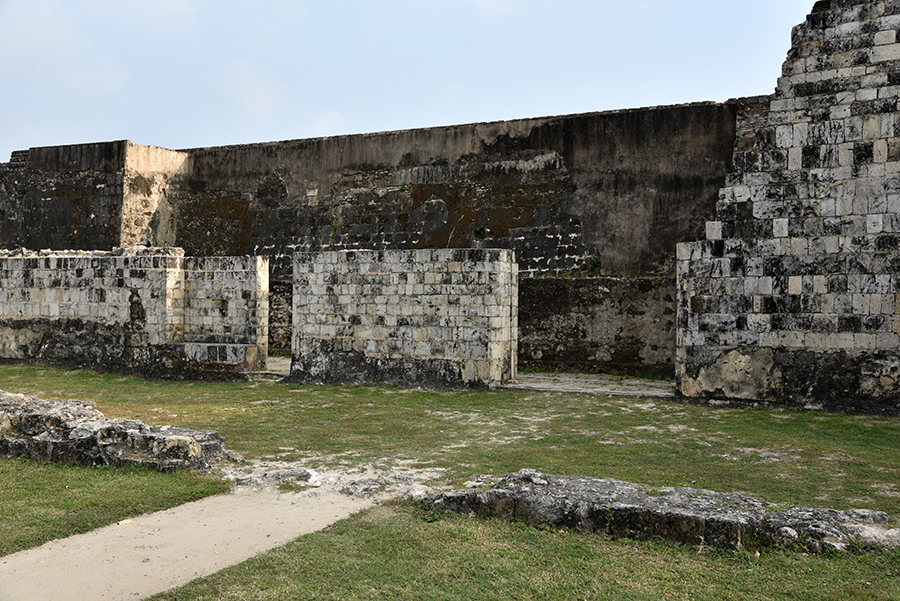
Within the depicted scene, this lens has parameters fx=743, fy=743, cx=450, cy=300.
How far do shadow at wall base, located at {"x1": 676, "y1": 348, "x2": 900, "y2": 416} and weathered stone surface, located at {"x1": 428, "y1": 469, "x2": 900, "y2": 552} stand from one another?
528 cm

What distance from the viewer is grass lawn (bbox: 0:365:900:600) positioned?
12.1 ft

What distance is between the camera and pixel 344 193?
17.1 m

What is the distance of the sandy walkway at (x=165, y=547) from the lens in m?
3.68

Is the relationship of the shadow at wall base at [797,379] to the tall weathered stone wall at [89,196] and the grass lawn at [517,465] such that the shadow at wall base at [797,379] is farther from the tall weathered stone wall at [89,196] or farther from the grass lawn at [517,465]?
the tall weathered stone wall at [89,196]

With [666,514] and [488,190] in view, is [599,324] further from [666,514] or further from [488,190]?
[666,514]

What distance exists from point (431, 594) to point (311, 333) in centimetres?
921

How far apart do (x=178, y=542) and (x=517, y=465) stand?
2887 mm

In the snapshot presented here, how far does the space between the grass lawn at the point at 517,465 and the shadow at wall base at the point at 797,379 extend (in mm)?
365

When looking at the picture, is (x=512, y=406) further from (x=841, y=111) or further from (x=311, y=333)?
(x=841, y=111)

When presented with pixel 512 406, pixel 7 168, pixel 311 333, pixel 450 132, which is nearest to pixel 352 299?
pixel 311 333

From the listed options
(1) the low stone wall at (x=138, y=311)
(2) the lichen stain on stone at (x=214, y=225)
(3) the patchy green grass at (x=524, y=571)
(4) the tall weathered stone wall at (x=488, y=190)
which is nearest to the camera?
(3) the patchy green grass at (x=524, y=571)

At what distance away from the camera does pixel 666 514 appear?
14.0 ft

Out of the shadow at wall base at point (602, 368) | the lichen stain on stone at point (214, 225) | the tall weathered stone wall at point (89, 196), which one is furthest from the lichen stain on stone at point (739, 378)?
the tall weathered stone wall at point (89, 196)

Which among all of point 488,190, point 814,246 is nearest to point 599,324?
point 488,190
